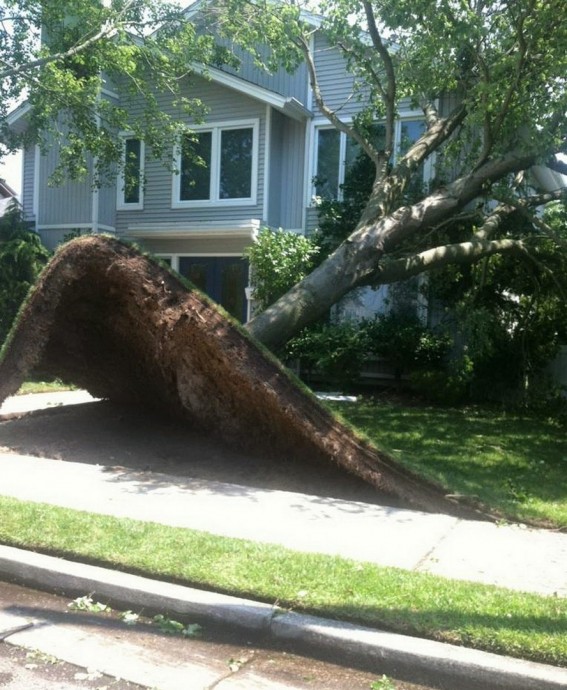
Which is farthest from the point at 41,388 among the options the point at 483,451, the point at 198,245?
the point at 483,451

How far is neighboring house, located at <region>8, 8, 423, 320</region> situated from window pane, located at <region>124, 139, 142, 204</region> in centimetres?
3

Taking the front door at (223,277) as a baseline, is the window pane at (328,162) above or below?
above

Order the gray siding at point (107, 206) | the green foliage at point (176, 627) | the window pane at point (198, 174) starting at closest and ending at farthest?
1. the green foliage at point (176, 627)
2. the window pane at point (198, 174)
3. the gray siding at point (107, 206)

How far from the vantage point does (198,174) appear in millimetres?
18375

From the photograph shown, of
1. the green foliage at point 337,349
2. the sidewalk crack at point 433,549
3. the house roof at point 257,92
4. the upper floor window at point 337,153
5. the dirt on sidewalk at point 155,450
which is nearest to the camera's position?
the sidewalk crack at point 433,549

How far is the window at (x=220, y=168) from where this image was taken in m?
17.7

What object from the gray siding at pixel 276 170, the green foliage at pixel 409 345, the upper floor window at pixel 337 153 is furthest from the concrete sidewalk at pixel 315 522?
the gray siding at pixel 276 170

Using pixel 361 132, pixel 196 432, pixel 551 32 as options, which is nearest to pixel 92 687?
pixel 196 432

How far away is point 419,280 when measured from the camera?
50.8ft

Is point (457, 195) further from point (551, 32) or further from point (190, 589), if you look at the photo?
point (190, 589)

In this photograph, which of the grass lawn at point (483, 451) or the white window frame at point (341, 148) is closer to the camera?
the grass lawn at point (483, 451)

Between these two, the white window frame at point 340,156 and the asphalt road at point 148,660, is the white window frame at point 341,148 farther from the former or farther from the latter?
the asphalt road at point 148,660

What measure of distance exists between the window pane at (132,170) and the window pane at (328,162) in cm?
410

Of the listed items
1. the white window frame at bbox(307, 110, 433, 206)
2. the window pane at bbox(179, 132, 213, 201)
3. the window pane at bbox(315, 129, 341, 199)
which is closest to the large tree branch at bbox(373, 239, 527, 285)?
the white window frame at bbox(307, 110, 433, 206)
